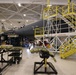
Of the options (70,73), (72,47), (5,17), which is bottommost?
(70,73)

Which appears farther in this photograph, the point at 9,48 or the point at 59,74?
the point at 9,48

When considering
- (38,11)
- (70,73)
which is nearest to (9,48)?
(70,73)

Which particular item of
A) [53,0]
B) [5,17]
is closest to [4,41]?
[5,17]

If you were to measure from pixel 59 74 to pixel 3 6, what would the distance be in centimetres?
1441

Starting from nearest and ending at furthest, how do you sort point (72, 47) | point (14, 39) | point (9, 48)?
1. point (9, 48)
2. point (72, 47)
3. point (14, 39)

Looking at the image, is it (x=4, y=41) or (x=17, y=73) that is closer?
(x=17, y=73)

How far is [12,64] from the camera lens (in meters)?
6.45

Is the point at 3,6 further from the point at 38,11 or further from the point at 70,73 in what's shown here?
the point at 70,73

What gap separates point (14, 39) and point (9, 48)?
11.7 meters

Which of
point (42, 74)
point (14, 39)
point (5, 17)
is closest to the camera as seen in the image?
point (42, 74)

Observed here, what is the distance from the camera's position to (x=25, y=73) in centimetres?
488

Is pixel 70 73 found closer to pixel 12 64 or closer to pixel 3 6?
pixel 12 64

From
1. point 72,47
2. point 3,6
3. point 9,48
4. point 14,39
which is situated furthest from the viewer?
point 14,39

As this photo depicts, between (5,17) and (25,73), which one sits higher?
(5,17)
